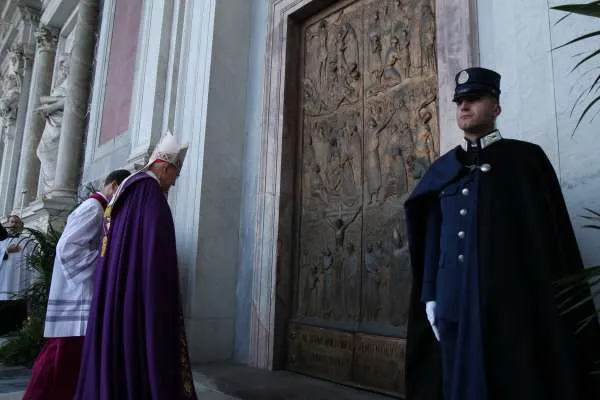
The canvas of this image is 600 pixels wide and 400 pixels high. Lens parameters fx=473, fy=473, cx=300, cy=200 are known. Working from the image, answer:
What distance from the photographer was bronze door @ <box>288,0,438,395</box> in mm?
3643

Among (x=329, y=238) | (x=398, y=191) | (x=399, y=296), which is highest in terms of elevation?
(x=398, y=191)

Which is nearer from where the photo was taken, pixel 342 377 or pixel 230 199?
pixel 342 377

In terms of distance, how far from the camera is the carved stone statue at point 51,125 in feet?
31.2

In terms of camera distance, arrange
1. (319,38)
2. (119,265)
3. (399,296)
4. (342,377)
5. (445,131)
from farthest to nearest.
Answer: (319,38), (342,377), (399,296), (445,131), (119,265)

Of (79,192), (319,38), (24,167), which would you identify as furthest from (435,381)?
(24,167)

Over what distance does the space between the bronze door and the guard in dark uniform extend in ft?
4.83

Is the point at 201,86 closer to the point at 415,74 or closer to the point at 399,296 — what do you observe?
the point at 415,74

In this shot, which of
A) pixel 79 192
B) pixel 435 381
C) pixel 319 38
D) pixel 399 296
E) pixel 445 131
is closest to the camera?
pixel 435 381

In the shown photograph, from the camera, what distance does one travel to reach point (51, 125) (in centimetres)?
984

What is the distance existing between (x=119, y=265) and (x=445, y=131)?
2.20m

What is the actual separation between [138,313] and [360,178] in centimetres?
219

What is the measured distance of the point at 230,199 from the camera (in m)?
4.95

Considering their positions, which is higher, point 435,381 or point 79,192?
point 79,192

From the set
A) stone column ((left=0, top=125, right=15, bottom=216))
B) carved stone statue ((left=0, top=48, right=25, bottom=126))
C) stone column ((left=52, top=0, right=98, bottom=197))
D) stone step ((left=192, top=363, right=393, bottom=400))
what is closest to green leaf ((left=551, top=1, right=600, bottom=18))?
stone step ((left=192, top=363, right=393, bottom=400))
